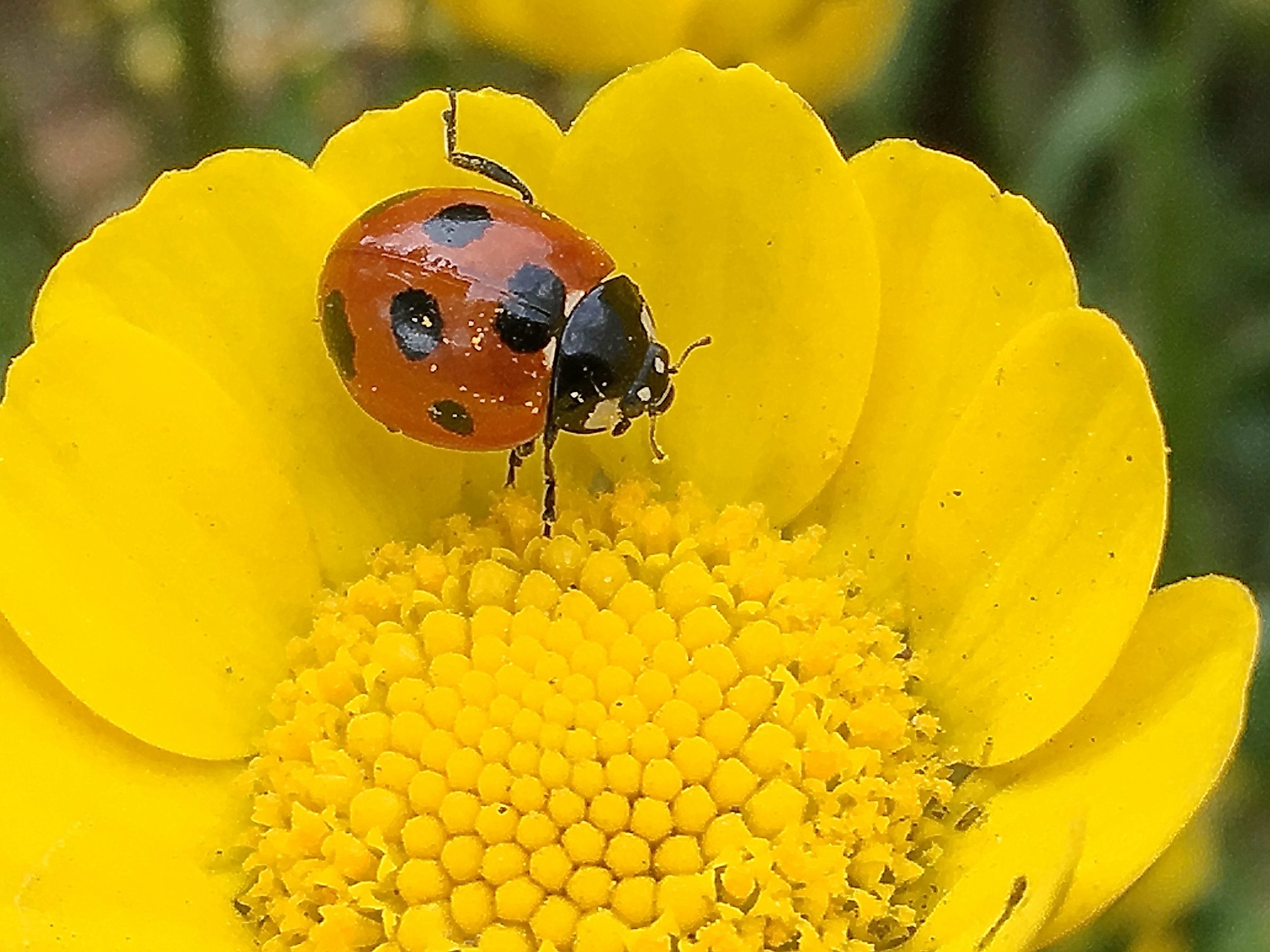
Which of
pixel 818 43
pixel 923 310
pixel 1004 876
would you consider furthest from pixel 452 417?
pixel 818 43

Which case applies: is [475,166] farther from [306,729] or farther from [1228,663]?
[1228,663]

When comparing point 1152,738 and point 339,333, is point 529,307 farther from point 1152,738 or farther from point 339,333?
point 1152,738

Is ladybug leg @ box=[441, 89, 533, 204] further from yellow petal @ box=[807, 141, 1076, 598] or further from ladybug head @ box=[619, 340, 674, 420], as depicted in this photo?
yellow petal @ box=[807, 141, 1076, 598]

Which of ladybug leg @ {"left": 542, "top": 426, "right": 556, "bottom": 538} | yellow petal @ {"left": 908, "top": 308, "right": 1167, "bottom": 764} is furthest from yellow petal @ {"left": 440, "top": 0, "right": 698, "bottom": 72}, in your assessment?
yellow petal @ {"left": 908, "top": 308, "right": 1167, "bottom": 764}

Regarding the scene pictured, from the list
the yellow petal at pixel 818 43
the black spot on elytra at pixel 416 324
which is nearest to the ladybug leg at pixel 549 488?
the black spot on elytra at pixel 416 324

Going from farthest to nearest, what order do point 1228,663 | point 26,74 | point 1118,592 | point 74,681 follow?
1. point 26,74
2. point 74,681
3. point 1118,592
4. point 1228,663

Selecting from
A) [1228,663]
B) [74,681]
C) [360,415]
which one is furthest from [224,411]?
[1228,663]

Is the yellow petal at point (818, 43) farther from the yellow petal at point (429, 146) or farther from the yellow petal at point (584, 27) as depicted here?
the yellow petal at point (429, 146)
